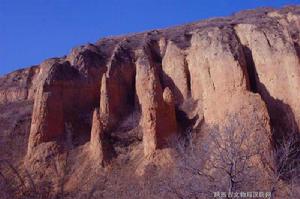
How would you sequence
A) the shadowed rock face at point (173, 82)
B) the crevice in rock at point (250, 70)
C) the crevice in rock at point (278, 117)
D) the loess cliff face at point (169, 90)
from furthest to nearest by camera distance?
1. the crevice in rock at point (250, 70)
2. the shadowed rock face at point (173, 82)
3. the loess cliff face at point (169, 90)
4. the crevice in rock at point (278, 117)

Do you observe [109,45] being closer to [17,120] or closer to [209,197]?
[17,120]

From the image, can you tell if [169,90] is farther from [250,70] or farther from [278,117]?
[278,117]

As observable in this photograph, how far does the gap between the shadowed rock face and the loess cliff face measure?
7 cm

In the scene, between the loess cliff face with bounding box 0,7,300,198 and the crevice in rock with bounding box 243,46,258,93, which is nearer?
the loess cliff face with bounding box 0,7,300,198

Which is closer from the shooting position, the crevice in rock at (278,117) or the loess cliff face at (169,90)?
the crevice in rock at (278,117)

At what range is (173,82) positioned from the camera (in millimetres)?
34062

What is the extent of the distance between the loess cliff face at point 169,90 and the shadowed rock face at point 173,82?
69 mm

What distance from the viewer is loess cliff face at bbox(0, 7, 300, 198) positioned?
87.1 ft

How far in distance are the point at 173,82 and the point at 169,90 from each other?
537cm

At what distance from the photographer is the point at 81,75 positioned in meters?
34.6

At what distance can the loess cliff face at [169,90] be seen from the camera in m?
26.6

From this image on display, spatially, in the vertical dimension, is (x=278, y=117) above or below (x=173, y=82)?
below

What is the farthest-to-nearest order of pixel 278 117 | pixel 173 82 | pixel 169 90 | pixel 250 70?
pixel 173 82, pixel 250 70, pixel 169 90, pixel 278 117

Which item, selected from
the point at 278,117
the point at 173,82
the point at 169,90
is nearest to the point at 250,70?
the point at 278,117
